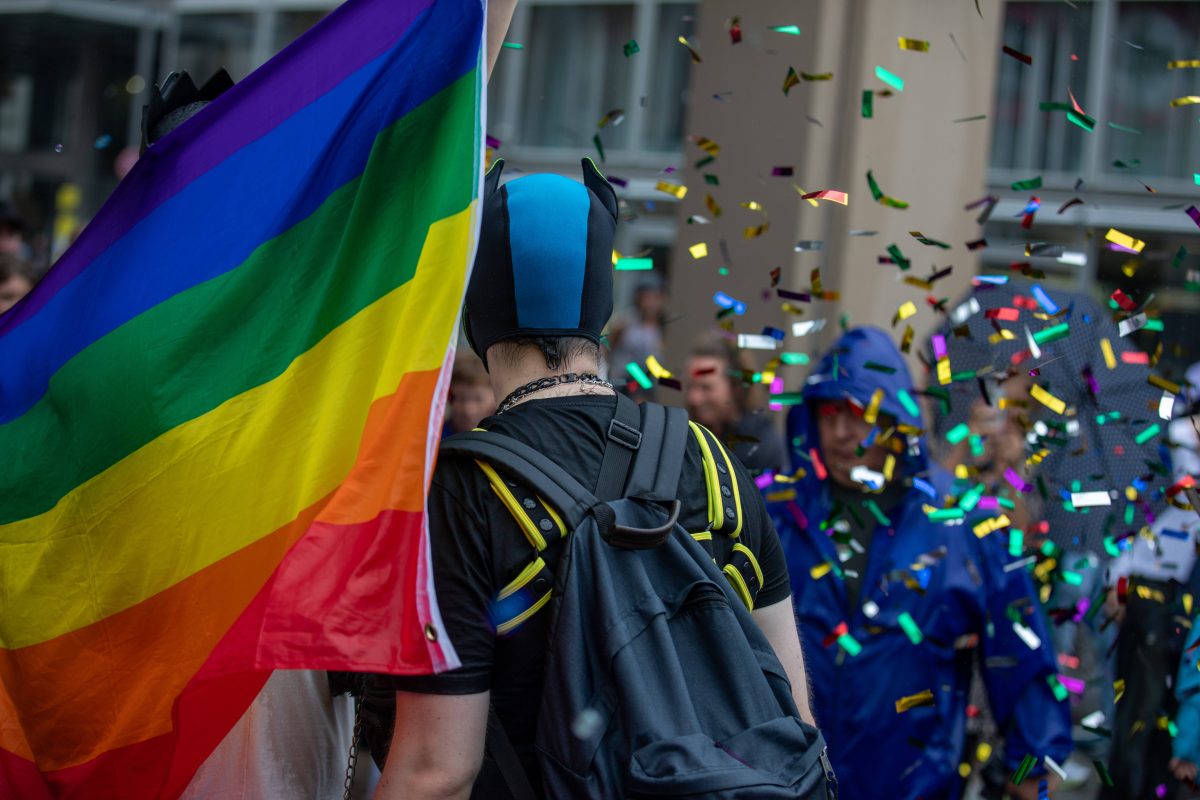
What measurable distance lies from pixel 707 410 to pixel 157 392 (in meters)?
3.78

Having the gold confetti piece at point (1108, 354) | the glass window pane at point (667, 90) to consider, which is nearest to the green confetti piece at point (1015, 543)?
the gold confetti piece at point (1108, 354)

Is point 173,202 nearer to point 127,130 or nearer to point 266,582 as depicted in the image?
point 266,582

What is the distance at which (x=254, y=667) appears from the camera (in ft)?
7.40

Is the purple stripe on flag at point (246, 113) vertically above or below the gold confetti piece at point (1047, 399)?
above

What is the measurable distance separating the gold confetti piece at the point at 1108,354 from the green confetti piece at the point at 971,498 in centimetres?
60

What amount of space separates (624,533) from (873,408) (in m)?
2.39

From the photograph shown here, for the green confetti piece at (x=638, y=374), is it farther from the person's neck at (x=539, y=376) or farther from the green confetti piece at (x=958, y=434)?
the person's neck at (x=539, y=376)

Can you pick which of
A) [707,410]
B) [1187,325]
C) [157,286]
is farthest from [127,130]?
[157,286]

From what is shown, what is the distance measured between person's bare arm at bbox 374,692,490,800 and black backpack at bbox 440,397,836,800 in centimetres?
8

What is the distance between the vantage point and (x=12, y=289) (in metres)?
5.61

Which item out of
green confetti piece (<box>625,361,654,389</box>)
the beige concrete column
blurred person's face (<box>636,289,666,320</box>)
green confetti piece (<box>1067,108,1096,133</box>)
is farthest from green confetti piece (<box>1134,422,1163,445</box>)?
blurred person's face (<box>636,289,666,320</box>)

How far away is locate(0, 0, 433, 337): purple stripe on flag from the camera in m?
2.62

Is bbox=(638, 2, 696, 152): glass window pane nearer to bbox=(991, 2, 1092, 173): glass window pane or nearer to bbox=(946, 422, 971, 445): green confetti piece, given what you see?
bbox=(991, 2, 1092, 173): glass window pane

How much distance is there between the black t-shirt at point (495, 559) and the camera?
7.20 feet
